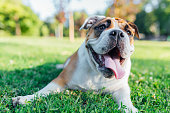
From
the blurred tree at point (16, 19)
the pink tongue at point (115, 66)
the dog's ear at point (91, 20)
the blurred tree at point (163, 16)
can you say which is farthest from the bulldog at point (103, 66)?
the blurred tree at point (163, 16)

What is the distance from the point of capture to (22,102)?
174 centimetres

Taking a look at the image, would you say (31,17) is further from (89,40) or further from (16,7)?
(89,40)

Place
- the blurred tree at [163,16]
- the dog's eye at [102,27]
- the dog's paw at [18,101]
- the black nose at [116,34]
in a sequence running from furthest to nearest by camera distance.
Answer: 1. the blurred tree at [163,16]
2. the dog's eye at [102,27]
3. the black nose at [116,34]
4. the dog's paw at [18,101]

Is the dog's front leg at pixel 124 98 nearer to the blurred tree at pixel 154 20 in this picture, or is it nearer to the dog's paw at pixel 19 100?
the dog's paw at pixel 19 100

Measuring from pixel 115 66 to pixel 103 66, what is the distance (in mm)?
179

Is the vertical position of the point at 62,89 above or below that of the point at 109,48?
below

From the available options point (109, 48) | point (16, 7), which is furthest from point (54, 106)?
point (16, 7)

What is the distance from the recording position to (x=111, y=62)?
6.59 ft

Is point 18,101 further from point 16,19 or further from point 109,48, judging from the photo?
point 16,19

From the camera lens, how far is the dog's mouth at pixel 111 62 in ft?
6.43

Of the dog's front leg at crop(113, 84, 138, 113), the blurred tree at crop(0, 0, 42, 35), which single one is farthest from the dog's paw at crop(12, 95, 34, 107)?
the blurred tree at crop(0, 0, 42, 35)

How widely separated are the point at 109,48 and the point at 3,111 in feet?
4.99

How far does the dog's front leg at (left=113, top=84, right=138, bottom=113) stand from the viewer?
5.96ft

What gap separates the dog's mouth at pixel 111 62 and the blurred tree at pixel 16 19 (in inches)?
1462
